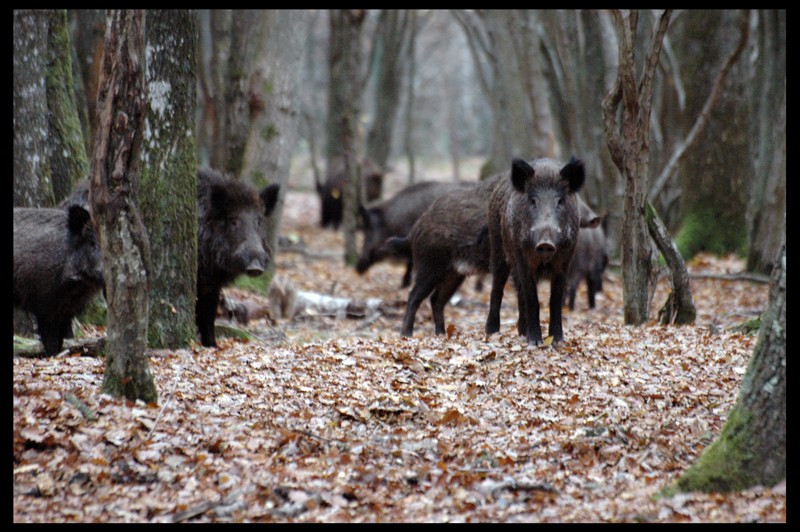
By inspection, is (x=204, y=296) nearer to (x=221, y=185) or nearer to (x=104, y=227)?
(x=221, y=185)

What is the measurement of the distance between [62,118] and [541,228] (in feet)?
17.4

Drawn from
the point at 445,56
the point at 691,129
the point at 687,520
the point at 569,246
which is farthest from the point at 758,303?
the point at 445,56

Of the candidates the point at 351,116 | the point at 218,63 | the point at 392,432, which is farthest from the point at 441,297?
the point at 218,63

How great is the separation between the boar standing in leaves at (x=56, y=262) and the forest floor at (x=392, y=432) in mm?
1161

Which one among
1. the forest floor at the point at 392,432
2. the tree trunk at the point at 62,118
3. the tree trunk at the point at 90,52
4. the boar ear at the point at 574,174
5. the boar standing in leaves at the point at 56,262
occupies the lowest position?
the forest floor at the point at 392,432

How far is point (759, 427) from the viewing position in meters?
4.95

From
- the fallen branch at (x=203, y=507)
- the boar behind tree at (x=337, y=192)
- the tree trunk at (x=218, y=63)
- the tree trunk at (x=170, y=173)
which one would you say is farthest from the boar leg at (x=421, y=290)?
the boar behind tree at (x=337, y=192)

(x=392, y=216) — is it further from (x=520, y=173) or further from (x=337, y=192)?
(x=520, y=173)

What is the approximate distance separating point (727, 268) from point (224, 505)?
12.2 meters

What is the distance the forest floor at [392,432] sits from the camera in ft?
16.6

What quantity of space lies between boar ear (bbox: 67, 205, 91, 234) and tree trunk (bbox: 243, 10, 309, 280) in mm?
4925

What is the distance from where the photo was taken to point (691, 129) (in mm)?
16062

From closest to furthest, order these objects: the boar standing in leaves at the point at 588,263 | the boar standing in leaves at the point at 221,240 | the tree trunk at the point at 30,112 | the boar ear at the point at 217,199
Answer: the tree trunk at the point at 30,112
the boar standing in leaves at the point at 221,240
the boar ear at the point at 217,199
the boar standing in leaves at the point at 588,263

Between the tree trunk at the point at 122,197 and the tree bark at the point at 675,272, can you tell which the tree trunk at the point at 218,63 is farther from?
the tree trunk at the point at 122,197
